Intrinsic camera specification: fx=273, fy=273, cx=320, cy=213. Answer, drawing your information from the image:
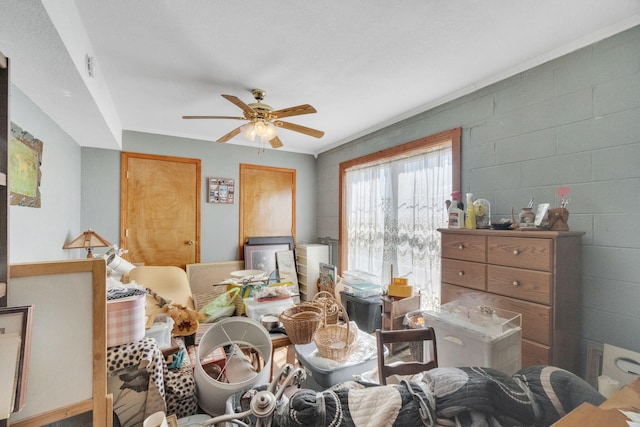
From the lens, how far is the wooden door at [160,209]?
338 centimetres

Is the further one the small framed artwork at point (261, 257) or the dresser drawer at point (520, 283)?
the small framed artwork at point (261, 257)

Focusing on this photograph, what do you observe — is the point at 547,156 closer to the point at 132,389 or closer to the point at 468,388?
the point at 468,388

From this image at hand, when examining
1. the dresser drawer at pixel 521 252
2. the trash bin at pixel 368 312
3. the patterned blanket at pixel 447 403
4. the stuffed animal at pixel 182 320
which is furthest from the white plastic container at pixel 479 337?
the stuffed animal at pixel 182 320

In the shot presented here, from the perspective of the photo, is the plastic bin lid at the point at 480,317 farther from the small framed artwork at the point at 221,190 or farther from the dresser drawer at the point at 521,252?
the small framed artwork at the point at 221,190

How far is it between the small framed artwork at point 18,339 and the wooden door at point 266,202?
3.25 m

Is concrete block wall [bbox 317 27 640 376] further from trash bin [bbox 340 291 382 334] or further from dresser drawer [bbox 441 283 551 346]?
trash bin [bbox 340 291 382 334]

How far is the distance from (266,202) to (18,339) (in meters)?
3.52

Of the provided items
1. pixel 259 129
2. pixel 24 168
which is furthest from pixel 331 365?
pixel 24 168

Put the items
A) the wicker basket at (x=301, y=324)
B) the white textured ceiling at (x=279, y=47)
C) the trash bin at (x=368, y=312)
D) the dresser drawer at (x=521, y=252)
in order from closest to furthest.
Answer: the white textured ceiling at (x=279, y=47) < the dresser drawer at (x=521, y=252) < the wicker basket at (x=301, y=324) < the trash bin at (x=368, y=312)

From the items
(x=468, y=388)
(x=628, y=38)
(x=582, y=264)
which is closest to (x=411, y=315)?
(x=582, y=264)

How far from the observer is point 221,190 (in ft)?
12.8

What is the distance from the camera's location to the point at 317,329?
67.7 inches

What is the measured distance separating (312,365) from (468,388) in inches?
36.1

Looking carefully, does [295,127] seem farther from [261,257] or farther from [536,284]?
[261,257]
